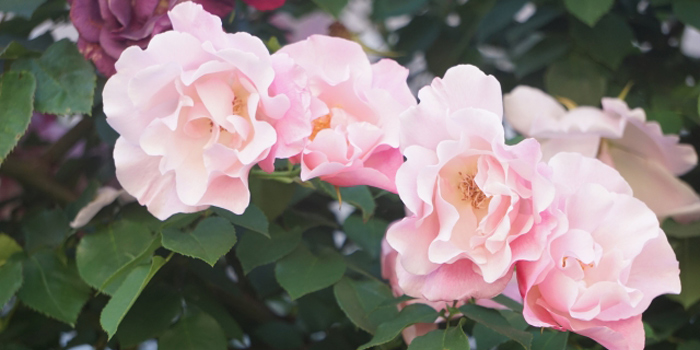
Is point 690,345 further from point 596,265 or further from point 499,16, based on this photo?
point 499,16

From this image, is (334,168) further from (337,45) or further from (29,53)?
(29,53)

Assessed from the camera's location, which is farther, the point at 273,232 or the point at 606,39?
the point at 606,39

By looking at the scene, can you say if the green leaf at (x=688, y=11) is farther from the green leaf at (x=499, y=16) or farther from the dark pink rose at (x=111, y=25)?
the dark pink rose at (x=111, y=25)

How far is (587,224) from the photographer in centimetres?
25

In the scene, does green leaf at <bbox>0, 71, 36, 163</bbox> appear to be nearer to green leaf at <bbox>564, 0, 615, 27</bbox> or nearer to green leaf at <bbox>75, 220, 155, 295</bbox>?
green leaf at <bbox>75, 220, 155, 295</bbox>

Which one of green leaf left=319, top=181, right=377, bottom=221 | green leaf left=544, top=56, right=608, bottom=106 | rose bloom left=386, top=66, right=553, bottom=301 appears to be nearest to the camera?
rose bloom left=386, top=66, right=553, bottom=301

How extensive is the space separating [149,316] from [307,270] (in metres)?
0.09

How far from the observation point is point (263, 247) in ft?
1.07

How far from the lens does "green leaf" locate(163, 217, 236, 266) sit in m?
0.27

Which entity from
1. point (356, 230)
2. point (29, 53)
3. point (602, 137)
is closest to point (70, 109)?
point (29, 53)

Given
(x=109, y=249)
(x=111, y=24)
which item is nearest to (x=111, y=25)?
(x=111, y=24)

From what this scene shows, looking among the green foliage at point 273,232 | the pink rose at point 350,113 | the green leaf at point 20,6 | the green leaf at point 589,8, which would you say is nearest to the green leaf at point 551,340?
the green foliage at point 273,232

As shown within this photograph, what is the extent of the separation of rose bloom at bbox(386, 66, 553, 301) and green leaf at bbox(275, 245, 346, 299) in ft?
0.22

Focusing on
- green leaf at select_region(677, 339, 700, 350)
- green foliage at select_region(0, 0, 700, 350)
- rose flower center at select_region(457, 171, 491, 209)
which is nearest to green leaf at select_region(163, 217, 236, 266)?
green foliage at select_region(0, 0, 700, 350)
